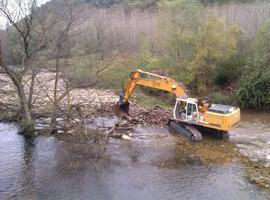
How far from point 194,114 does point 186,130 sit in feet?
3.11

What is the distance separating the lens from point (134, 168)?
50.5 feet

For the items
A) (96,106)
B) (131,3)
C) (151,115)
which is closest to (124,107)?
(151,115)

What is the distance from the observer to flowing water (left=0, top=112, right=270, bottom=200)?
13281 mm

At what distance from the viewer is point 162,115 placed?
896 inches

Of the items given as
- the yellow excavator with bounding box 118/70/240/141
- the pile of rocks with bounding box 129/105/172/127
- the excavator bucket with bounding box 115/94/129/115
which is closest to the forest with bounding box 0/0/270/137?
the excavator bucket with bounding box 115/94/129/115

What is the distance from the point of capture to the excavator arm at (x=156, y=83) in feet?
66.4

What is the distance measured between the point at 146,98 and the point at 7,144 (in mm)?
12213

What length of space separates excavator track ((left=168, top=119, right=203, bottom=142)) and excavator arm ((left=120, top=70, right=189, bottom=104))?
1.60 metres

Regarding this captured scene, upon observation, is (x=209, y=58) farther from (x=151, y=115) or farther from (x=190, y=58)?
(x=151, y=115)

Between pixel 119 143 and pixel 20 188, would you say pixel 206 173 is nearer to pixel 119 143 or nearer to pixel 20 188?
pixel 119 143

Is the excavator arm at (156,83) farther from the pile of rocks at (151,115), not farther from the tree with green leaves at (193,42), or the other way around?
the tree with green leaves at (193,42)

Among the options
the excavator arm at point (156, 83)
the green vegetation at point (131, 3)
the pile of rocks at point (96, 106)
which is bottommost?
the pile of rocks at point (96, 106)


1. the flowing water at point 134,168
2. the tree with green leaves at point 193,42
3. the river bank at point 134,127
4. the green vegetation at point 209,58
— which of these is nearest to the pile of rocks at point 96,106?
the river bank at point 134,127

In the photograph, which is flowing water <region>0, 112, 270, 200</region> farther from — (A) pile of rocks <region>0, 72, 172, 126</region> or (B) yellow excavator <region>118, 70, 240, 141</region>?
(A) pile of rocks <region>0, 72, 172, 126</region>
